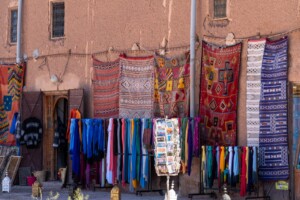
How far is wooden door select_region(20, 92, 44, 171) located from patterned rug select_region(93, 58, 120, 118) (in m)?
1.90

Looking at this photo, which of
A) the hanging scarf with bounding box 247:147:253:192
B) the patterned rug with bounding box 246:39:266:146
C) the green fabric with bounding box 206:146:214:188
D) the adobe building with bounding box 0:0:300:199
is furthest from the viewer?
the green fabric with bounding box 206:146:214:188

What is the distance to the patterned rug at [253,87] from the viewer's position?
42.2ft

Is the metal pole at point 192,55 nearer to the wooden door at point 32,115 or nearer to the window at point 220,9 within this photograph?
the window at point 220,9

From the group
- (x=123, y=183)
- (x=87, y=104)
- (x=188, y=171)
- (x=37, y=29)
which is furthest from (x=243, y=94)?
(x=37, y=29)

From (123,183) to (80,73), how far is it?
3079 mm

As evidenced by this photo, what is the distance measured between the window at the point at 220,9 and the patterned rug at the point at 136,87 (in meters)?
1.80

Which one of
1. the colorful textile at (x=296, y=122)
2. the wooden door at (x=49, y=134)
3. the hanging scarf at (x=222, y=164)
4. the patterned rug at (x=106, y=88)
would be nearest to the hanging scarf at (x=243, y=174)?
the hanging scarf at (x=222, y=164)

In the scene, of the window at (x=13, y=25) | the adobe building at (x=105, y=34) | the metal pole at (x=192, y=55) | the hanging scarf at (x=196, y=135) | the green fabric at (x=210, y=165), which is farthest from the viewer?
the window at (x=13, y=25)

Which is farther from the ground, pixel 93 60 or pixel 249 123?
pixel 93 60

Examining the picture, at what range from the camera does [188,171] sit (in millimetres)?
13672

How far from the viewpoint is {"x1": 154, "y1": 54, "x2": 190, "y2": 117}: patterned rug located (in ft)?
46.6

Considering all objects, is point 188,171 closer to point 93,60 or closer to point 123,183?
point 123,183

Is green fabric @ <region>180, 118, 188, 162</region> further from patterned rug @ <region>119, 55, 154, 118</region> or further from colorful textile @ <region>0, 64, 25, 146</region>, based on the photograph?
colorful textile @ <region>0, 64, 25, 146</region>

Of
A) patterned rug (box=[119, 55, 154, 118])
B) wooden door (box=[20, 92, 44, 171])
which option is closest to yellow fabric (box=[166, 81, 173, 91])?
patterned rug (box=[119, 55, 154, 118])
